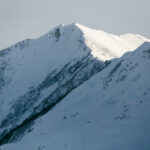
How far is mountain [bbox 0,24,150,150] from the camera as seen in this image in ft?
83.2

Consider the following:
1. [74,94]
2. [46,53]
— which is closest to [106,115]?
[74,94]

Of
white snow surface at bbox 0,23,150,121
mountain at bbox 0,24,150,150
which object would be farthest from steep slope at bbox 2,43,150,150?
white snow surface at bbox 0,23,150,121

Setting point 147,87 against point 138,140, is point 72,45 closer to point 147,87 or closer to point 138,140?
point 147,87

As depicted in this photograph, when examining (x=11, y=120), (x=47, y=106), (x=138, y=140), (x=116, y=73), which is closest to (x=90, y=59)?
(x=47, y=106)

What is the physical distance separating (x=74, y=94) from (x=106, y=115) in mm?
11216

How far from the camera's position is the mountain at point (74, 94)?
2536cm

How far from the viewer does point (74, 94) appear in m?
39.2

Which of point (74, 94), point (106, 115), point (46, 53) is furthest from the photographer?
point (46, 53)

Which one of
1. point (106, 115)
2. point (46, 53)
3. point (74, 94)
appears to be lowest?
point (106, 115)

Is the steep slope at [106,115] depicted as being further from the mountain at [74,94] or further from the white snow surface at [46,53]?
the white snow surface at [46,53]

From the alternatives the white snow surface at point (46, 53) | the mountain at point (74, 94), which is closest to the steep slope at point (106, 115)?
the mountain at point (74, 94)

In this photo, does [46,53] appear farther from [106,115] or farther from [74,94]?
[106,115]

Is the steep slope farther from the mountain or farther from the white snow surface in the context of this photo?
the white snow surface

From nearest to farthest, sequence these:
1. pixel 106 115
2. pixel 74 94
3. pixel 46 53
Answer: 1. pixel 106 115
2. pixel 74 94
3. pixel 46 53
